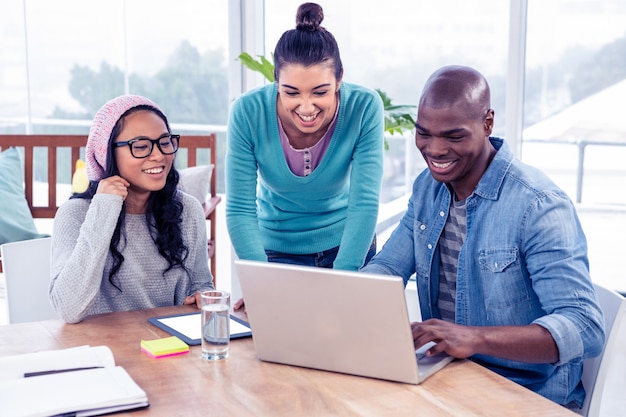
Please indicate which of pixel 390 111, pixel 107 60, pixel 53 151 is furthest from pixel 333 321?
pixel 107 60

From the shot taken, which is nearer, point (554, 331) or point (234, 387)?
point (234, 387)

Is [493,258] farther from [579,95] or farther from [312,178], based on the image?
[579,95]

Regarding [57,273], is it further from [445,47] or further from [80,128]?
[80,128]

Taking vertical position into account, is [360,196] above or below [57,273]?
above

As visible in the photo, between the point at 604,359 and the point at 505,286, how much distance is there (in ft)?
0.75

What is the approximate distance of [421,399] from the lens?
1219 millimetres

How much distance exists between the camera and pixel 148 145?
192cm

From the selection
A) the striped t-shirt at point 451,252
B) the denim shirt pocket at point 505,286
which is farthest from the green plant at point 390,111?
the denim shirt pocket at point 505,286

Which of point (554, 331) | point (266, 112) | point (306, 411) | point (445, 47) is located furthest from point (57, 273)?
point (445, 47)

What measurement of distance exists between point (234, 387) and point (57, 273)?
70cm

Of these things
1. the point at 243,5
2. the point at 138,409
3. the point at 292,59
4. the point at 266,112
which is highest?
the point at 243,5

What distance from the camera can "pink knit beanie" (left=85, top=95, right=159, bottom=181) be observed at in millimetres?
1945

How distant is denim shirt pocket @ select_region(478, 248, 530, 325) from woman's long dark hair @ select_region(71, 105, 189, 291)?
2.63 feet

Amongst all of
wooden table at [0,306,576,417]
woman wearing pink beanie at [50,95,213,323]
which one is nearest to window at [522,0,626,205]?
woman wearing pink beanie at [50,95,213,323]
